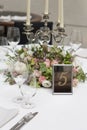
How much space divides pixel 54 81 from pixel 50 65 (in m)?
0.13

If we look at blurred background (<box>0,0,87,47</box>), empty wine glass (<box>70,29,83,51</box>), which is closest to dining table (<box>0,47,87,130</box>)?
empty wine glass (<box>70,29,83,51</box>)

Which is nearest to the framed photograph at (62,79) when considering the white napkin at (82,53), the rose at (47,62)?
the rose at (47,62)

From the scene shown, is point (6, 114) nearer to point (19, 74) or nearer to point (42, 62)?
point (19, 74)

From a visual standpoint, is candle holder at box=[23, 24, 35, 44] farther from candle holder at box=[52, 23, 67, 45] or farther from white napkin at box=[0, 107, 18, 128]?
white napkin at box=[0, 107, 18, 128]

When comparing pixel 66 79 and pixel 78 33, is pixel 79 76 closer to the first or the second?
pixel 66 79

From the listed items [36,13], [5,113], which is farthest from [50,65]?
[36,13]

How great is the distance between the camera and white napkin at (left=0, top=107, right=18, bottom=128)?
115 cm

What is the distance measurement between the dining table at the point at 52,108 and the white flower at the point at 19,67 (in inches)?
4.0

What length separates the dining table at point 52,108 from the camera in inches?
45.6

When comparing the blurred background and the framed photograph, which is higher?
the blurred background

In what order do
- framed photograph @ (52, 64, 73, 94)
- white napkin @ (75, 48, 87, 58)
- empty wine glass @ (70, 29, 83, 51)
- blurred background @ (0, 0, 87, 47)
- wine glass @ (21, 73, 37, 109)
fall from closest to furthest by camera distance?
wine glass @ (21, 73, 37, 109), framed photograph @ (52, 64, 73, 94), empty wine glass @ (70, 29, 83, 51), white napkin @ (75, 48, 87, 58), blurred background @ (0, 0, 87, 47)

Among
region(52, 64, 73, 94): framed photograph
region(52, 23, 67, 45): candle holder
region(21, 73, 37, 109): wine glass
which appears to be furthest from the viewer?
region(52, 23, 67, 45): candle holder

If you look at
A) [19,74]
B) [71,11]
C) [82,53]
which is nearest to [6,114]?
[19,74]

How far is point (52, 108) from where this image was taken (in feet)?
4.30
